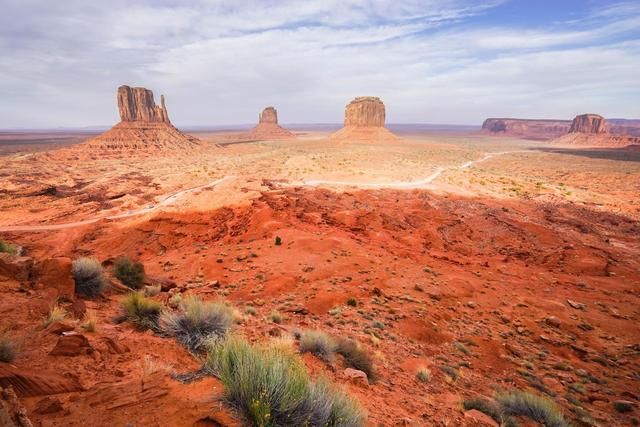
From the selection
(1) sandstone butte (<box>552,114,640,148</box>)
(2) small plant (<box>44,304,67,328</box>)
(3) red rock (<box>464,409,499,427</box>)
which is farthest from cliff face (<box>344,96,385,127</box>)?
(2) small plant (<box>44,304,67,328</box>)

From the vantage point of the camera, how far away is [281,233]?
16.7m

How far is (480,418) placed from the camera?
5.04m

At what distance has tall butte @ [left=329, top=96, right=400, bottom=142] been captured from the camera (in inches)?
3973

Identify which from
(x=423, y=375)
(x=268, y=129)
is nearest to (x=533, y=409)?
(x=423, y=375)

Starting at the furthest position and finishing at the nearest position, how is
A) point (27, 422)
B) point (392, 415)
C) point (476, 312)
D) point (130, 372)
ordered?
1. point (476, 312)
2. point (392, 415)
3. point (130, 372)
4. point (27, 422)

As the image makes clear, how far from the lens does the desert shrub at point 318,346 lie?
586 centimetres

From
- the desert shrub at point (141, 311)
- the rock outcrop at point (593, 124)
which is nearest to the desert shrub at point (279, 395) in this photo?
the desert shrub at point (141, 311)

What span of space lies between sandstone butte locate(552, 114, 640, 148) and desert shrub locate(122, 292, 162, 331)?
483 ft

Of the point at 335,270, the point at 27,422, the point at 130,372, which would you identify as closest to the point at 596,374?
the point at 335,270

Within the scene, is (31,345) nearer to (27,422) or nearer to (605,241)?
(27,422)

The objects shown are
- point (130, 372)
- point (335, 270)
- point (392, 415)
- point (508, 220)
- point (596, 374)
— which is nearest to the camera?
point (130, 372)

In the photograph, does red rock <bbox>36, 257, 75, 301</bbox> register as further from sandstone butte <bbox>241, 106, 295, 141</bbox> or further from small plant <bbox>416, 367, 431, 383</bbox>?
sandstone butte <bbox>241, 106, 295, 141</bbox>

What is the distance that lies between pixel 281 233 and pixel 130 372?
12.7 meters

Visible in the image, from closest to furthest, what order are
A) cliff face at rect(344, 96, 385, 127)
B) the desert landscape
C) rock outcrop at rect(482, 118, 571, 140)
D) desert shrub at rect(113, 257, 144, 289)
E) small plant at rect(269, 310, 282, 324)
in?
the desert landscape < small plant at rect(269, 310, 282, 324) < desert shrub at rect(113, 257, 144, 289) < cliff face at rect(344, 96, 385, 127) < rock outcrop at rect(482, 118, 571, 140)
